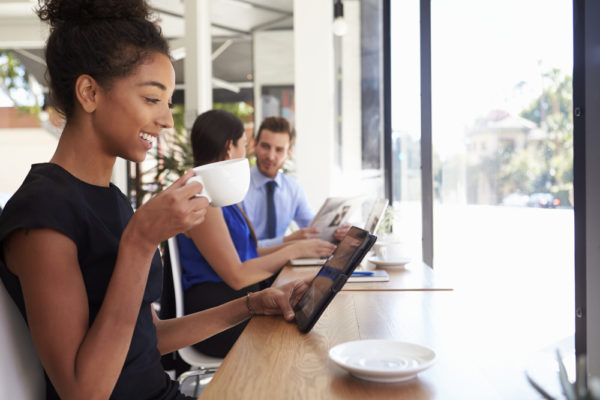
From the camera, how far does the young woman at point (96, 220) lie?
0.98 metres

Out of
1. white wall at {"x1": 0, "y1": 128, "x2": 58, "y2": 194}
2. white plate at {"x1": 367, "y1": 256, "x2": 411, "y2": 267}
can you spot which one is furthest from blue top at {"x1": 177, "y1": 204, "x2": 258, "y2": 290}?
white wall at {"x1": 0, "y1": 128, "x2": 58, "y2": 194}

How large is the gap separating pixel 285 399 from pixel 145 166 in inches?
198

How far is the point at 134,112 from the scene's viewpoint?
3.75ft

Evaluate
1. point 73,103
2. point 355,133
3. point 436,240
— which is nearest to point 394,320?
point 73,103

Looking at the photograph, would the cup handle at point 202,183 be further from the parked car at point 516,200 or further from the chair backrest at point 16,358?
the parked car at point 516,200

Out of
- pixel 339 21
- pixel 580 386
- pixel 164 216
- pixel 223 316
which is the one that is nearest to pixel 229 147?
pixel 223 316

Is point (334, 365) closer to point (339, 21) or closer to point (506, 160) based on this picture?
point (506, 160)

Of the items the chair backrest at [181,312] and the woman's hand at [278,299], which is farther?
the chair backrest at [181,312]

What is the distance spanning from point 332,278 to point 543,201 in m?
1.45

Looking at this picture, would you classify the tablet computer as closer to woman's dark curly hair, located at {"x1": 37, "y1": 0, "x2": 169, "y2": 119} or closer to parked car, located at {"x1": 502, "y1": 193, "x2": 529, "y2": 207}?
woman's dark curly hair, located at {"x1": 37, "y1": 0, "x2": 169, "y2": 119}

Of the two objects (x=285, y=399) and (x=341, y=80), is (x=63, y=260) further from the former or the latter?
(x=341, y=80)

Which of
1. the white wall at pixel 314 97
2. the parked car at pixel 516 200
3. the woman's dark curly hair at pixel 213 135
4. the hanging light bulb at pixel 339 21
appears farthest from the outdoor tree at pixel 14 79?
the parked car at pixel 516 200

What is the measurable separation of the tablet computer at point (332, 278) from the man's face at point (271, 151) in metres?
2.57

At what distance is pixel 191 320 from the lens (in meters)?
1.46
